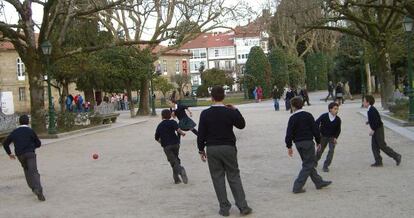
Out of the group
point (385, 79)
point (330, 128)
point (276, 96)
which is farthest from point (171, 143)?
point (276, 96)

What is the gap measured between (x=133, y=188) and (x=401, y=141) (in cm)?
794

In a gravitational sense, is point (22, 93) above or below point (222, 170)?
above

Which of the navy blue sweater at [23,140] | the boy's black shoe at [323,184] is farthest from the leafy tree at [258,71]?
the boy's black shoe at [323,184]

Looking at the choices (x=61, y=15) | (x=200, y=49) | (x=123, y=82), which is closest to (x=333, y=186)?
(x=61, y=15)

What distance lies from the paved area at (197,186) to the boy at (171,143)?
26 centimetres

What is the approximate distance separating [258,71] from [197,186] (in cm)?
4734

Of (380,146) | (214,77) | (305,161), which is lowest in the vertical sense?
(380,146)

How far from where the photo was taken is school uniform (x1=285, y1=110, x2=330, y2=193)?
333 inches

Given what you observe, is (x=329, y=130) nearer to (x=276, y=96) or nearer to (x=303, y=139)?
(x=303, y=139)

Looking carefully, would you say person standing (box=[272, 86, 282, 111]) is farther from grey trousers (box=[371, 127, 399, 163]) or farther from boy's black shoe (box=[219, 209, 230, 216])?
boy's black shoe (box=[219, 209, 230, 216])

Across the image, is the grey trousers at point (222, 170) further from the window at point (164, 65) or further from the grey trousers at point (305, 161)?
the window at point (164, 65)

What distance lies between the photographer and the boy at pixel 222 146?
282 inches

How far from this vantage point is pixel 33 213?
8.17 metres

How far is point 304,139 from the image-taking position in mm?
8508
